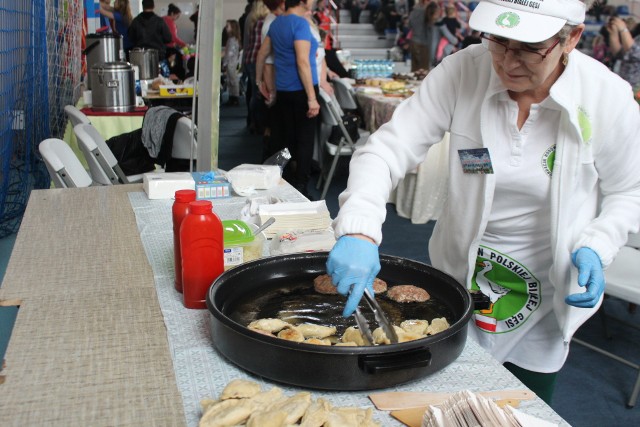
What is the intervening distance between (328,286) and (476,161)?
1.55ft

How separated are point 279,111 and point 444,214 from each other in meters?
3.49

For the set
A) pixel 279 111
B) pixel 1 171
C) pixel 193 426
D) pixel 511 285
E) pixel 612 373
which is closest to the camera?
pixel 193 426

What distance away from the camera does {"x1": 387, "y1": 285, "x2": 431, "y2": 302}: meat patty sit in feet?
4.67

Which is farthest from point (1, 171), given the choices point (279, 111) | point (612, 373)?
point (612, 373)

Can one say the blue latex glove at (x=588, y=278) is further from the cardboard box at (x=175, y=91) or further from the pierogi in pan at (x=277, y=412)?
the cardboard box at (x=175, y=91)

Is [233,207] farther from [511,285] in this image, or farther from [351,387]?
[351,387]

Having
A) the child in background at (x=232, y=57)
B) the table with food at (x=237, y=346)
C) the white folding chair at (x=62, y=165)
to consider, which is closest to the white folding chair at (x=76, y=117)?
the white folding chair at (x=62, y=165)

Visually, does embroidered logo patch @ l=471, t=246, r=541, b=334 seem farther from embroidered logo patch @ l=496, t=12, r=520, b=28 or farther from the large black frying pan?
embroidered logo patch @ l=496, t=12, r=520, b=28

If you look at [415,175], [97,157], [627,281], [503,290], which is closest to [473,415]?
[503,290]

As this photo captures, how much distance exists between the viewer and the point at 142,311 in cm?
139

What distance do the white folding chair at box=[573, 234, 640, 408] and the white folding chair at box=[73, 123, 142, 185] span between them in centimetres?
230

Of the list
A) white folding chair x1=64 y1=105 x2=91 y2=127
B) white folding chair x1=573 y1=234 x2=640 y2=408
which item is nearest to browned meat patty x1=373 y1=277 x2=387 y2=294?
white folding chair x1=573 y1=234 x2=640 y2=408

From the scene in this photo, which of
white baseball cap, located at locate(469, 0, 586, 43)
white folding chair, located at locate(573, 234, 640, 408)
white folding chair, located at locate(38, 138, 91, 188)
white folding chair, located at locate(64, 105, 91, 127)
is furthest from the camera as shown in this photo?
white folding chair, located at locate(64, 105, 91, 127)

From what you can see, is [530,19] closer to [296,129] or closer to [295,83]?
[295,83]
